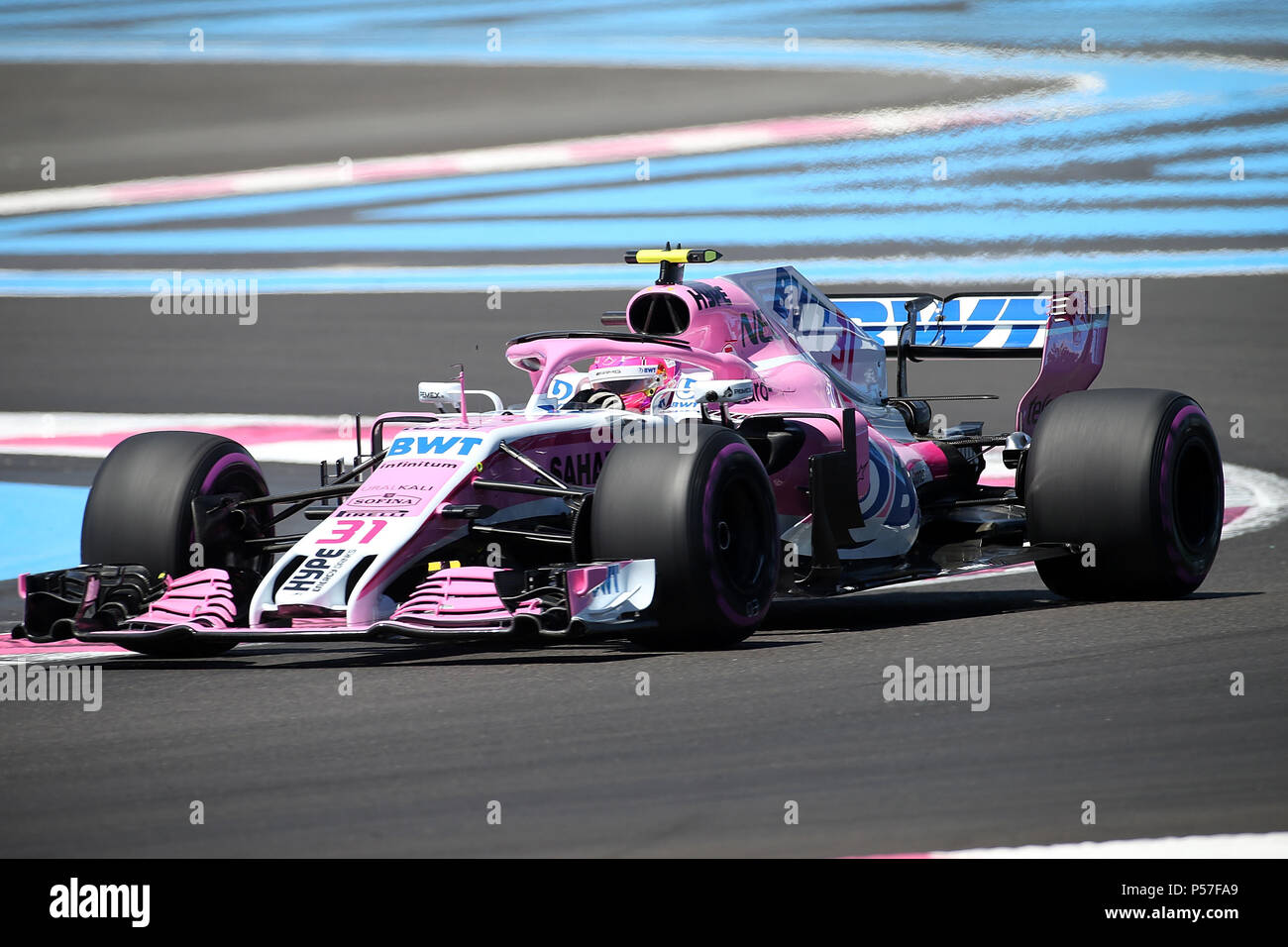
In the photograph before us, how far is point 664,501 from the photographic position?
28.8ft

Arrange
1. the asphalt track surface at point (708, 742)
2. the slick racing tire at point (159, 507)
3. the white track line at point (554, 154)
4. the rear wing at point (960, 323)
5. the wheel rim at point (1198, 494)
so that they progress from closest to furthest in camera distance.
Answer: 1. the asphalt track surface at point (708, 742)
2. the slick racing tire at point (159, 507)
3. the wheel rim at point (1198, 494)
4. the rear wing at point (960, 323)
5. the white track line at point (554, 154)

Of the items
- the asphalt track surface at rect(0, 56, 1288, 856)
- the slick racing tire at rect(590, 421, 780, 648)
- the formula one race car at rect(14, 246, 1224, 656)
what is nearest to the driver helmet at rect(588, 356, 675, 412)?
the formula one race car at rect(14, 246, 1224, 656)

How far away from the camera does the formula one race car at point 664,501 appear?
8797mm

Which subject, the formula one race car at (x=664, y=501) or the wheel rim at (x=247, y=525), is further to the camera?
the wheel rim at (x=247, y=525)

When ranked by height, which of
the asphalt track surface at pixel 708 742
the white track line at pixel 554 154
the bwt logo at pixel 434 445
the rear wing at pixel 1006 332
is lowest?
the asphalt track surface at pixel 708 742

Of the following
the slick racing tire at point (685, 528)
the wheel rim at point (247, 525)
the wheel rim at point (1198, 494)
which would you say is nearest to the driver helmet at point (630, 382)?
the slick racing tire at point (685, 528)

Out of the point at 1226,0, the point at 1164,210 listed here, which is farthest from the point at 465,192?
the point at 1226,0

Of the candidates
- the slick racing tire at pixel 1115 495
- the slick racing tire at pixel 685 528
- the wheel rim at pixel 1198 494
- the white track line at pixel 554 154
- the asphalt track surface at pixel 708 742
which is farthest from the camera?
the white track line at pixel 554 154

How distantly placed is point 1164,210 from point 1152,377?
26.6 feet

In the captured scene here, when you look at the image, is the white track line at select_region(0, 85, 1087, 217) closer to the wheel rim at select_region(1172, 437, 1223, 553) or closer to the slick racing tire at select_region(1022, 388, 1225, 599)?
the wheel rim at select_region(1172, 437, 1223, 553)

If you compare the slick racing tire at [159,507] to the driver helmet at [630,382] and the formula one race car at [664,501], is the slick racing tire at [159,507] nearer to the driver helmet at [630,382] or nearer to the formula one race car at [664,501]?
the formula one race car at [664,501]

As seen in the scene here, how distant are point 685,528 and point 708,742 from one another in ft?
5.75

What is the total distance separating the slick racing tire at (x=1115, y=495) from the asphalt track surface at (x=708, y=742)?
23 cm

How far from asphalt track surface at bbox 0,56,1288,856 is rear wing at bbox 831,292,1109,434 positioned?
1.25 meters
